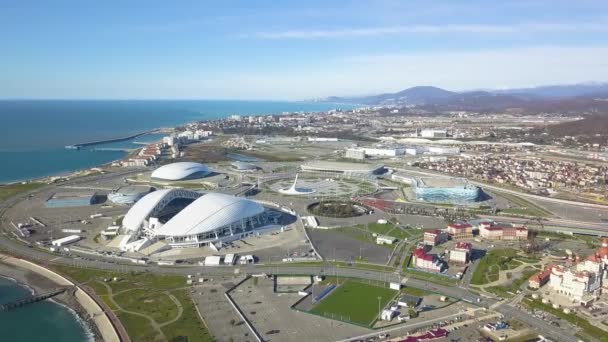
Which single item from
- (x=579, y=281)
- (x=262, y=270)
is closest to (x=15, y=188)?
(x=262, y=270)

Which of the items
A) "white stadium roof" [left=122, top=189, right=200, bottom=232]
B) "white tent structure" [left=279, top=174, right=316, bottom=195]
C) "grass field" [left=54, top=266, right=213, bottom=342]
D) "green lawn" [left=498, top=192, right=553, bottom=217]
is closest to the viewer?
"grass field" [left=54, top=266, right=213, bottom=342]

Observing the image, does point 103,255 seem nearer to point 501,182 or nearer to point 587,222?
point 587,222

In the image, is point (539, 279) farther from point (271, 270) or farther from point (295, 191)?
point (295, 191)

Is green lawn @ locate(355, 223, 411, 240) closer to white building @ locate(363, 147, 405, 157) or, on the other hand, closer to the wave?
the wave

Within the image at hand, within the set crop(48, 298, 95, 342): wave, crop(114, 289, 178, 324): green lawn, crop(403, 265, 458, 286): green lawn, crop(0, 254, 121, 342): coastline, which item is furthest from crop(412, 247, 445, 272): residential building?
crop(48, 298, 95, 342): wave

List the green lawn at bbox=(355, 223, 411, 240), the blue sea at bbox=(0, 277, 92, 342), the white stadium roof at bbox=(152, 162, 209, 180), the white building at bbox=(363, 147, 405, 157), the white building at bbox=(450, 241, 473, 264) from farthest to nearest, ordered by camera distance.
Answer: the white building at bbox=(363, 147, 405, 157) → the white stadium roof at bbox=(152, 162, 209, 180) → the green lawn at bbox=(355, 223, 411, 240) → the white building at bbox=(450, 241, 473, 264) → the blue sea at bbox=(0, 277, 92, 342)

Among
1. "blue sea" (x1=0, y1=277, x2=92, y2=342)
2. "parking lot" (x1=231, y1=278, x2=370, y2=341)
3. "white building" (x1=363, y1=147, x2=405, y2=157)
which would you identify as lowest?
"blue sea" (x1=0, y1=277, x2=92, y2=342)

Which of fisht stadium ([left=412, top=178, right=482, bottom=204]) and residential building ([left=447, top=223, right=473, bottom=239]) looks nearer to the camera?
residential building ([left=447, top=223, right=473, bottom=239])
